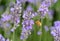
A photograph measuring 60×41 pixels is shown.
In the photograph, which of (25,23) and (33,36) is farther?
(33,36)

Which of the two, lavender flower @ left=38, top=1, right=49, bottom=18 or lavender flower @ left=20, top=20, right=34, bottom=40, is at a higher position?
lavender flower @ left=38, top=1, right=49, bottom=18

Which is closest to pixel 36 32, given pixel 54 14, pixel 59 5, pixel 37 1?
pixel 37 1

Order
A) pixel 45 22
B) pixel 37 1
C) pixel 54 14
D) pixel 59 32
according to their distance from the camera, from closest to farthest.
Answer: pixel 59 32, pixel 45 22, pixel 37 1, pixel 54 14

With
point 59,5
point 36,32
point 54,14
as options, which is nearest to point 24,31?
point 36,32

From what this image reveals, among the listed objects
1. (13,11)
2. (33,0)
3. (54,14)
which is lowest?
(54,14)

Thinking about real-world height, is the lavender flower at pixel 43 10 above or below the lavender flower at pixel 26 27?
above

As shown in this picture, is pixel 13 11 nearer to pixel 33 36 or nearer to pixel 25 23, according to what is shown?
pixel 25 23

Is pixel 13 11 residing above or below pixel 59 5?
above

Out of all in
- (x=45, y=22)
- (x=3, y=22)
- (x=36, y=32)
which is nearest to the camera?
(x=3, y=22)

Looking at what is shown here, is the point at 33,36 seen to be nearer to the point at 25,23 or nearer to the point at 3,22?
the point at 3,22
